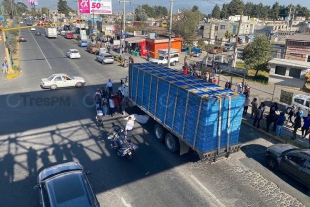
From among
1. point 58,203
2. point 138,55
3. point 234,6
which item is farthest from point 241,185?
point 234,6

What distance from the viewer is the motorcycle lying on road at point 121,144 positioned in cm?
1091

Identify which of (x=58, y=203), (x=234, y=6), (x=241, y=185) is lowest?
(x=241, y=185)

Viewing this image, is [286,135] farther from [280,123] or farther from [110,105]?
[110,105]

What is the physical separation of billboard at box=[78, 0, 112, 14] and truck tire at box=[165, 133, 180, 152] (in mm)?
52624

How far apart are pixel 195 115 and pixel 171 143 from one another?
2.41m

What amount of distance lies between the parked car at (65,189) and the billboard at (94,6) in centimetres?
5570

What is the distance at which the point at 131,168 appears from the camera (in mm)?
10500

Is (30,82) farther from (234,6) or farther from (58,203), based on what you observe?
(234,6)

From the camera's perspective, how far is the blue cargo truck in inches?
382

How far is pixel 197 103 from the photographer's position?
32.3 ft

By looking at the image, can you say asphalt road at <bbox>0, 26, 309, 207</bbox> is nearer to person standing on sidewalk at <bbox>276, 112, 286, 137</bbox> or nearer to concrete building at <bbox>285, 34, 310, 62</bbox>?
person standing on sidewalk at <bbox>276, 112, 286, 137</bbox>

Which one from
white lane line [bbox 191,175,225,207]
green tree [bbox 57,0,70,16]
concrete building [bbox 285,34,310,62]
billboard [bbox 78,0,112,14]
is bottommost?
white lane line [bbox 191,175,225,207]

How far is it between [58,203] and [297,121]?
12.0 meters

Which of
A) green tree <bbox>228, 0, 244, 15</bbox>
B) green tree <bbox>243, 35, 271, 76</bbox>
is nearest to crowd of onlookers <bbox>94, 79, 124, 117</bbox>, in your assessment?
green tree <bbox>243, 35, 271, 76</bbox>
